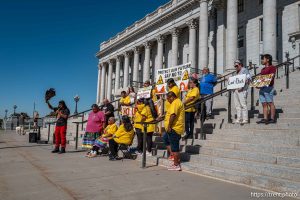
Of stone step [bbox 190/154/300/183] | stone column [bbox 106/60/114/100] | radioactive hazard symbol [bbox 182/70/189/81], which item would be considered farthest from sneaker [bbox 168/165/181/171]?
stone column [bbox 106/60/114/100]

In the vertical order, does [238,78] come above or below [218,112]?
above

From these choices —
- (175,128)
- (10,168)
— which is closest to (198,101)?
(175,128)

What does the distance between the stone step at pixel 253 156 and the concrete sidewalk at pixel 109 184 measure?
1.15 m

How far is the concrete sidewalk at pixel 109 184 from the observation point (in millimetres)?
4875

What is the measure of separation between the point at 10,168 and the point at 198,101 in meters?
5.52

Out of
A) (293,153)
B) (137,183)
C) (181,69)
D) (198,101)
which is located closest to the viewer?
(137,183)

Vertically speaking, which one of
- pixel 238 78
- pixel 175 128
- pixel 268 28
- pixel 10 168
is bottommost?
pixel 10 168

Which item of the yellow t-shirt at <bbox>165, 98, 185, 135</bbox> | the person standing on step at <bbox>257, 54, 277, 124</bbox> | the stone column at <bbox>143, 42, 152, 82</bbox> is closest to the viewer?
the yellow t-shirt at <bbox>165, 98, 185, 135</bbox>

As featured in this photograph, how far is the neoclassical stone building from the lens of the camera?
23375 mm

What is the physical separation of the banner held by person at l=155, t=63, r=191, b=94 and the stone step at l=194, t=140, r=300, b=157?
323 centimetres

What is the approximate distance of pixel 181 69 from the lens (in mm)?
11828

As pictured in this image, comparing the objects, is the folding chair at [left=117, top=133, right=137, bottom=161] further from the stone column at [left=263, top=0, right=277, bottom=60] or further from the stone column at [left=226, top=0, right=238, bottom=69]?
the stone column at [left=226, top=0, right=238, bottom=69]

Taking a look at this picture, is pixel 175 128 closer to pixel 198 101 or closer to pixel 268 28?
pixel 198 101

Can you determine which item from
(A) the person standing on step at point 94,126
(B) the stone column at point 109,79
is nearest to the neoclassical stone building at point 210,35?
(B) the stone column at point 109,79
